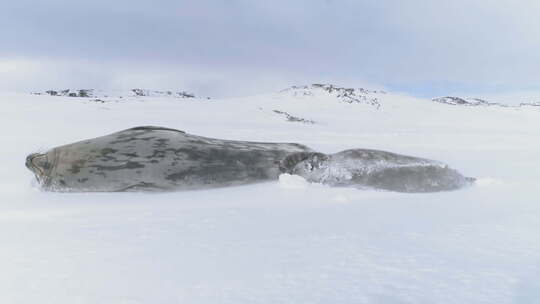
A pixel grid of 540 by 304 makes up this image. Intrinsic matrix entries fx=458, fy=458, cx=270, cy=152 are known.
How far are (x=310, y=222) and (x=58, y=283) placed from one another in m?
1.29

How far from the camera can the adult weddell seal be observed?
3.62 metres

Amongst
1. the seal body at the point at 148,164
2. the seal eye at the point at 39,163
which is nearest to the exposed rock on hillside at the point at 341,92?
the seal body at the point at 148,164

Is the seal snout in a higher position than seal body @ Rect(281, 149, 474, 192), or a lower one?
lower

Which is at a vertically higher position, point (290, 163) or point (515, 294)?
point (290, 163)

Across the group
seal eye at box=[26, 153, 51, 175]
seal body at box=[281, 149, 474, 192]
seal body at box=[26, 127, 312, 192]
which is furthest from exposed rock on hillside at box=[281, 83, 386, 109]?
seal eye at box=[26, 153, 51, 175]

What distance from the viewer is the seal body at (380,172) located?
3.62 m

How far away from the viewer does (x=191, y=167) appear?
3787 mm

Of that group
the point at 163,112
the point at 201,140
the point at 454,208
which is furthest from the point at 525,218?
the point at 163,112

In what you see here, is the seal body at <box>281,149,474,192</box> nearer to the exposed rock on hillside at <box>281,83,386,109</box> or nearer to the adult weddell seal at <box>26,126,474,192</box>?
the adult weddell seal at <box>26,126,474,192</box>

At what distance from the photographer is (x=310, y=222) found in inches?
94.9

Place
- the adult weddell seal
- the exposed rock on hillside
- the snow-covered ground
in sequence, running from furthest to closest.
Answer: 1. the exposed rock on hillside
2. the adult weddell seal
3. the snow-covered ground

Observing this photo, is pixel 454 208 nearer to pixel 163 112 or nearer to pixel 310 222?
pixel 310 222

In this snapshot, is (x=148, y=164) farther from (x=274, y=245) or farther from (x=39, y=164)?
(x=274, y=245)

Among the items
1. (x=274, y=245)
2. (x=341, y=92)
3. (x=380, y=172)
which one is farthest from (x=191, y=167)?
(x=341, y=92)
